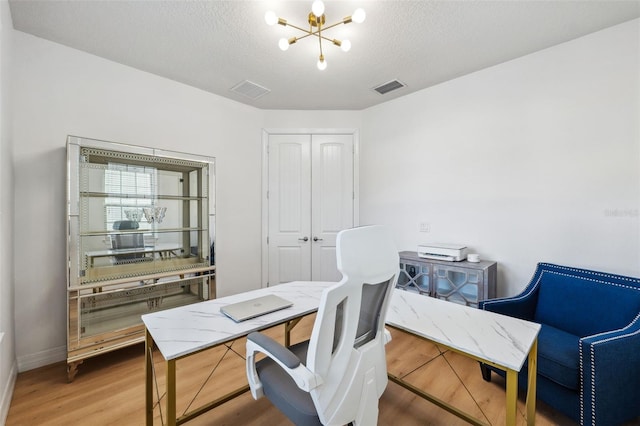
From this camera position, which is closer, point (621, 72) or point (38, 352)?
point (621, 72)

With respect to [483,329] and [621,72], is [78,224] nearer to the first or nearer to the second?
[483,329]

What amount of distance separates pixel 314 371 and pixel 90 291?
2103 millimetres

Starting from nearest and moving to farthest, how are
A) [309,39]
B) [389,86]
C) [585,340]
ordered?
[585,340]
[309,39]
[389,86]

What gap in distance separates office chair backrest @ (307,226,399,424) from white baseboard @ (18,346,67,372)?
260 cm

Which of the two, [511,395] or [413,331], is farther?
[413,331]

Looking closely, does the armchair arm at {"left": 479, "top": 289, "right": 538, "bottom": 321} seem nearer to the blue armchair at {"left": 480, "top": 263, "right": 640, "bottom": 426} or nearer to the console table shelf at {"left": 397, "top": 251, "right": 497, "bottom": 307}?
the blue armchair at {"left": 480, "top": 263, "right": 640, "bottom": 426}

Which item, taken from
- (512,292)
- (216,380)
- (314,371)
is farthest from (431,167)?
(216,380)

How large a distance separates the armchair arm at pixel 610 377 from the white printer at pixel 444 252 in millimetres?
1186

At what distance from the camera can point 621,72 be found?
6.75 feet

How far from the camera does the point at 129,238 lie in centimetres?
249

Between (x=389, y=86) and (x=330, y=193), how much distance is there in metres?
1.53

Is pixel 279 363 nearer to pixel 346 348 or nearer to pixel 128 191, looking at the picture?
pixel 346 348

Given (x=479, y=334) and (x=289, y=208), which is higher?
(x=289, y=208)

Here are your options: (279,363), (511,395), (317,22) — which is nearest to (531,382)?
(511,395)
